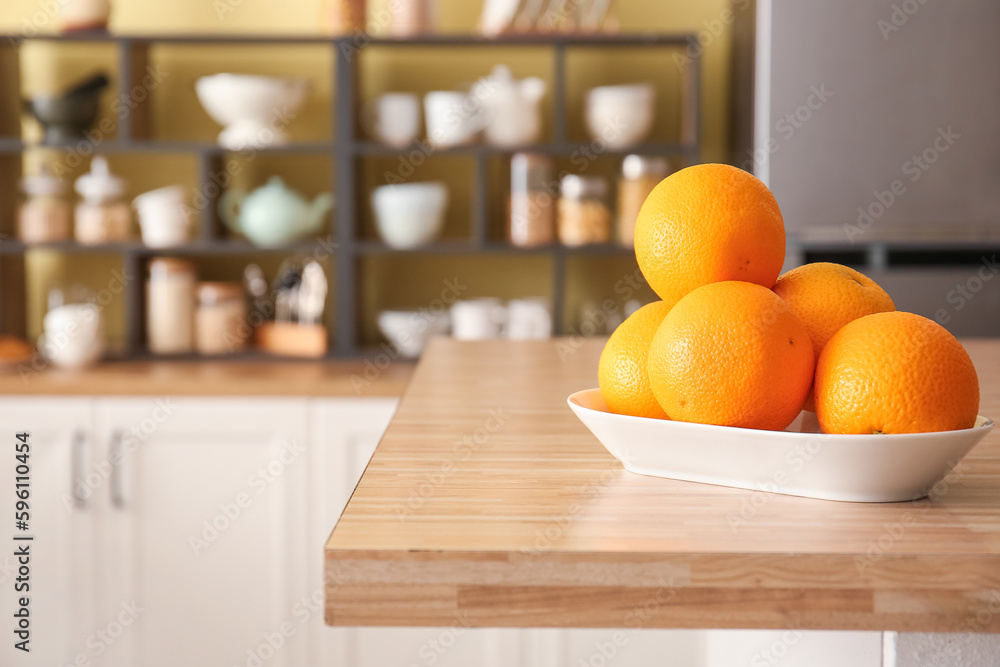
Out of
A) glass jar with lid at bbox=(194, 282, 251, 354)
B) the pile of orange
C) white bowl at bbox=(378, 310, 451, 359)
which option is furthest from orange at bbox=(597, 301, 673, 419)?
glass jar with lid at bbox=(194, 282, 251, 354)

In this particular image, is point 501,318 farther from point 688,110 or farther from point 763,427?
point 763,427

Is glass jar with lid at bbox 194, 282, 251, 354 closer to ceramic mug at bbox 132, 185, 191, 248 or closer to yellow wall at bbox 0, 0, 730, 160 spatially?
ceramic mug at bbox 132, 185, 191, 248

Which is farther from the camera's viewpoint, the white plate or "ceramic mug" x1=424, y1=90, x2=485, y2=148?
"ceramic mug" x1=424, y1=90, x2=485, y2=148

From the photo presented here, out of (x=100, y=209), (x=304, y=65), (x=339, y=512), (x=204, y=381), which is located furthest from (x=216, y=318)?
(x=304, y=65)

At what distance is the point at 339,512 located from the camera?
6.67ft

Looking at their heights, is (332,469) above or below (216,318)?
below

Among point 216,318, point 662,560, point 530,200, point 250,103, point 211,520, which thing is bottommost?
point 211,520

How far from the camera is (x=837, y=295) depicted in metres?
0.54

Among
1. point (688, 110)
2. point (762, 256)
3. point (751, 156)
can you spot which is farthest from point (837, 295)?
point (688, 110)

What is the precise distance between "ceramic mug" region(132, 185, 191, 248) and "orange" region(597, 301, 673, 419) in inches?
74.3

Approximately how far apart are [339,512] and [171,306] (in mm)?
694

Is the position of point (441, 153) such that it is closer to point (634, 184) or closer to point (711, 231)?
point (634, 184)

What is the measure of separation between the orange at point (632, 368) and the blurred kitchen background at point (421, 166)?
1507mm

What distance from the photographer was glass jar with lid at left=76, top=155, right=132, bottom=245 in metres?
2.25
